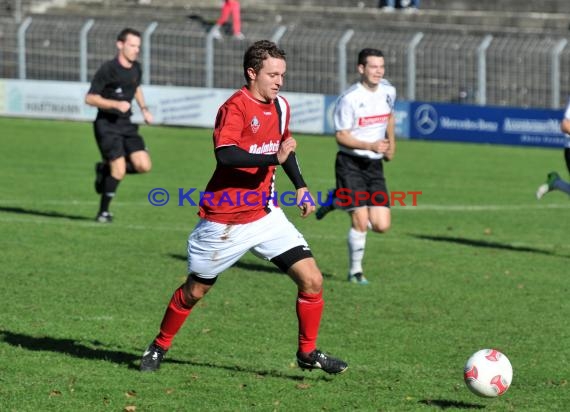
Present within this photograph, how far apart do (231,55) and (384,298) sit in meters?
24.6

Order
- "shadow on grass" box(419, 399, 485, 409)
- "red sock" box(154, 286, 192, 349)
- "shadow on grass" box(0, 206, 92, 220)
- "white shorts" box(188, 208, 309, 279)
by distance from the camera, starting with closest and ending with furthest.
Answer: "shadow on grass" box(419, 399, 485, 409)
"white shorts" box(188, 208, 309, 279)
"red sock" box(154, 286, 192, 349)
"shadow on grass" box(0, 206, 92, 220)

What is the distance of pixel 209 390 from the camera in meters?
7.78

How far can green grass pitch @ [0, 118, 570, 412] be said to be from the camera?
307 inches

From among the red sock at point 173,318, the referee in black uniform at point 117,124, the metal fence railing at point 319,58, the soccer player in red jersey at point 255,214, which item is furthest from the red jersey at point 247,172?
the metal fence railing at point 319,58

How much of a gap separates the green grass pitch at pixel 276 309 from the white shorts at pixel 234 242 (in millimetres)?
795

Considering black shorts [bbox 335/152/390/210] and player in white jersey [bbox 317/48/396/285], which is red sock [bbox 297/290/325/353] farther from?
black shorts [bbox 335/152/390/210]

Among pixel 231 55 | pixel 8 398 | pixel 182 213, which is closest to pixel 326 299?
pixel 8 398

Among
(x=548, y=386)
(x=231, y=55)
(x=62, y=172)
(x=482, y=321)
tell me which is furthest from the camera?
(x=231, y=55)

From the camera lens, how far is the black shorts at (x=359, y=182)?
40.6 ft

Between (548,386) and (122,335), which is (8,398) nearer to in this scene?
(122,335)

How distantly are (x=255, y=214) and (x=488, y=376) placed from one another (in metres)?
1.89

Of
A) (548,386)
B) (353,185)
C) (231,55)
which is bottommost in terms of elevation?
(548,386)

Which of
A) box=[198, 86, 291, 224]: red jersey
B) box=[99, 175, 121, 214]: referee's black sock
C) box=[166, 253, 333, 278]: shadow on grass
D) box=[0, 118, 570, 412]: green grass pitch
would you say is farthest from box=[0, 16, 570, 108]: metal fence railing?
box=[198, 86, 291, 224]: red jersey

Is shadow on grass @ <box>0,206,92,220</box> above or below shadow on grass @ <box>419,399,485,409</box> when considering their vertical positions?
above
